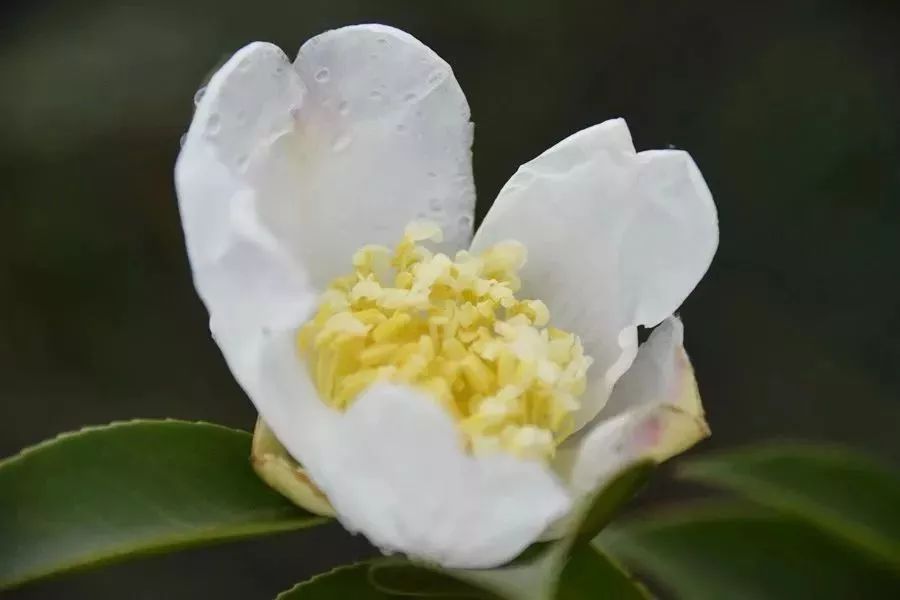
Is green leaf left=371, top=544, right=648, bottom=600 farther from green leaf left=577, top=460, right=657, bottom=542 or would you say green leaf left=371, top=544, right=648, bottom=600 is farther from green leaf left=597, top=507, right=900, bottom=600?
green leaf left=597, top=507, right=900, bottom=600


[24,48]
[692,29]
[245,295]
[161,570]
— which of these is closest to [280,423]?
[245,295]

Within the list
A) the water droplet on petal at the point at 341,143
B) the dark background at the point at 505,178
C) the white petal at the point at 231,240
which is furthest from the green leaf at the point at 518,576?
the dark background at the point at 505,178

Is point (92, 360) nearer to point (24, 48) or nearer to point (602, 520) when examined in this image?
point (24, 48)

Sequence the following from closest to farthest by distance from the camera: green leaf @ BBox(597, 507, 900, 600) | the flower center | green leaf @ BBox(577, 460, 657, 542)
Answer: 1. green leaf @ BBox(577, 460, 657, 542)
2. the flower center
3. green leaf @ BBox(597, 507, 900, 600)

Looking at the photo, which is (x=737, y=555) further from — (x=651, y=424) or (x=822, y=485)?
(x=651, y=424)

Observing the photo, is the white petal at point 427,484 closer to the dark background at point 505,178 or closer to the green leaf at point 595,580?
the green leaf at point 595,580

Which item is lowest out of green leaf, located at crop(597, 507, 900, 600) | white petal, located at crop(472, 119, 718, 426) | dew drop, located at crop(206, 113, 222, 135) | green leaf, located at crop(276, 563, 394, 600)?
green leaf, located at crop(597, 507, 900, 600)

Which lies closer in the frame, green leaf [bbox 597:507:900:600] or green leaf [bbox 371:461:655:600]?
green leaf [bbox 371:461:655:600]

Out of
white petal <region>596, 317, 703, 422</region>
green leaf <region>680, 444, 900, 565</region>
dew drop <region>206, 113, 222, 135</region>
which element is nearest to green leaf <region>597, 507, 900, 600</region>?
green leaf <region>680, 444, 900, 565</region>
